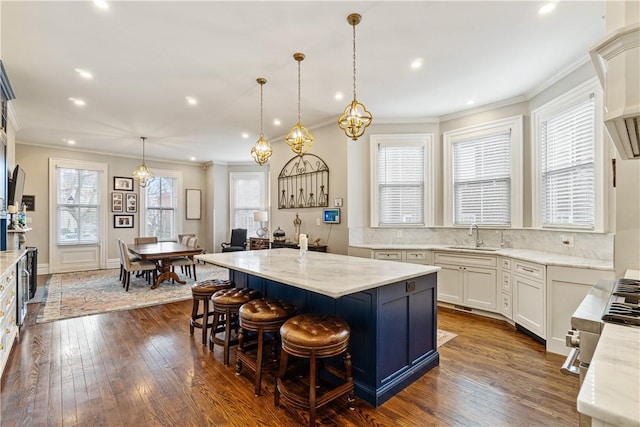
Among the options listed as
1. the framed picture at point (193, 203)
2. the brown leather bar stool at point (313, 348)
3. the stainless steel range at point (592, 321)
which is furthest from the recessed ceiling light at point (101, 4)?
the framed picture at point (193, 203)

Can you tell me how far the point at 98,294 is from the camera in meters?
5.15

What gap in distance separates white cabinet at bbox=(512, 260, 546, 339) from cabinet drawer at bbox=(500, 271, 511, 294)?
0.08 m

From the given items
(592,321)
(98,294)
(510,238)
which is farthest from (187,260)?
(592,321)

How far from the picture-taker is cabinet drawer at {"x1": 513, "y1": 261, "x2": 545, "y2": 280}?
3121mm

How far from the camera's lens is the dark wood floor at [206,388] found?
2014 millimetres

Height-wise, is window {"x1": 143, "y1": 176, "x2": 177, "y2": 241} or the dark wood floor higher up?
window {"x1": 143, "y1": 176, "x2": 177, "y2": 241}

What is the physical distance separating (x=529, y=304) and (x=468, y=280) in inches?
33.8

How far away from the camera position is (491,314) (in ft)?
13.0

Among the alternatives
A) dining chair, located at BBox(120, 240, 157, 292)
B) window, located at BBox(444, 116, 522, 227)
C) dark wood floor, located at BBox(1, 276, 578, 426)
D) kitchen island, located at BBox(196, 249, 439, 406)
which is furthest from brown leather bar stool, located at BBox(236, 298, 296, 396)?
dining chair, located at BBox(120, 240, 157, 292)

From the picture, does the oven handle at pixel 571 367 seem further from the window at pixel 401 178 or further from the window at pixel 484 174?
the window at pixel 401 178

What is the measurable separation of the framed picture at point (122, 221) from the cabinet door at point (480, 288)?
785 cm

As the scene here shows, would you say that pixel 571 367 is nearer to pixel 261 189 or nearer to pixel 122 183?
pixel 261 189

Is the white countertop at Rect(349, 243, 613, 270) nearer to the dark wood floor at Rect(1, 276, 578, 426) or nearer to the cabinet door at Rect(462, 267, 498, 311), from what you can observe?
the cabinet door at Rect(462, 267, 498, 311)

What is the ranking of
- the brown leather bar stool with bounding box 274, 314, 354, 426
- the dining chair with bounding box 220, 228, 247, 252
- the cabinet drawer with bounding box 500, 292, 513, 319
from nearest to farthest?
the brown leather bar stool with bounding box 274, 314, 354, 426
the cabinet drawer with bounding box 500, 292, 513, 319
the dining chair with bounding box 220, 228, 247, 252
